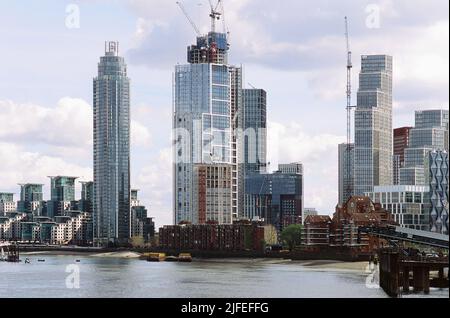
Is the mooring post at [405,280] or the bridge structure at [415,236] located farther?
the bridge structure at [415,236]

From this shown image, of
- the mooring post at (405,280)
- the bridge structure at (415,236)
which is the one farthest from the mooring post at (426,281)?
the bridge structure at (415,236)

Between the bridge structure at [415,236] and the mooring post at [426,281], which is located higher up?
the bridge structure at [415,236]

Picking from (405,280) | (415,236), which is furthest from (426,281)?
(415,236)

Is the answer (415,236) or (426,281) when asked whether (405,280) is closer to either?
(426,281)

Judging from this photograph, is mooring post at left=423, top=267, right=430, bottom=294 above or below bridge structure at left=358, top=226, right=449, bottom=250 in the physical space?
below

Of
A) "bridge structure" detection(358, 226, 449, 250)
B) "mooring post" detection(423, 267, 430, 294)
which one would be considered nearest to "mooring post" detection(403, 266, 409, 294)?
"mooring post" detection(423, 267, 430, 294)

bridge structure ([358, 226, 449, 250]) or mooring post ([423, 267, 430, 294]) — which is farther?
bridge structure ([358, 226, 449, 250])

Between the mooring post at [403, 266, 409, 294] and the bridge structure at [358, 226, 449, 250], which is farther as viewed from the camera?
the bridge structure at [358, 226, 449, 250]

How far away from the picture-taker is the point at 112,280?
405 ft

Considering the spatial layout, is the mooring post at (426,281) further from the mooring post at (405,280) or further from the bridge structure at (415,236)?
the bridge structure at (415,236)

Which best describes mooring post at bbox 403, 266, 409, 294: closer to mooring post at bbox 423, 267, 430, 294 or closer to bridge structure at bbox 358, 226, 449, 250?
mooring post at bbox 423, 267, 430, 294
